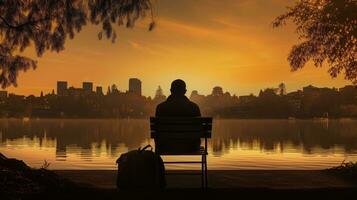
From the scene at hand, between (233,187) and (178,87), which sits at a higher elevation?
(178,87)

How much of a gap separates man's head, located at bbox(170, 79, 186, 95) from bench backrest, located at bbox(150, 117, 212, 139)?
2.97 feet

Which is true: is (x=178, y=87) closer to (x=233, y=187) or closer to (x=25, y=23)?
(x=233, y=187)

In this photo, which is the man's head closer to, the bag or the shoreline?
the bag

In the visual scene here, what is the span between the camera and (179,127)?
33.3 feet

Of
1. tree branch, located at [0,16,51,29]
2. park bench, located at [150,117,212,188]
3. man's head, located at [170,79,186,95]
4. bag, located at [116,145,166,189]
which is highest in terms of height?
tree branch, located at [0,16,51,29]

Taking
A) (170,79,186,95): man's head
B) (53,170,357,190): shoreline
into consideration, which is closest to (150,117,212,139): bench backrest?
(170,79,186,95): man's head

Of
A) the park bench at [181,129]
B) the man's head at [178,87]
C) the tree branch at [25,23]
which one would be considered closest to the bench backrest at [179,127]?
the park bench at [181,129]

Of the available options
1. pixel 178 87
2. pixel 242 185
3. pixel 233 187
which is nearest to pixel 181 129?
pixel 178 87

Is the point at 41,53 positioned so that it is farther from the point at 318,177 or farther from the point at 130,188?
the point at 318,177

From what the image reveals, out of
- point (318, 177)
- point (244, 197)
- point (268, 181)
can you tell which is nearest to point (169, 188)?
point (244, 197)

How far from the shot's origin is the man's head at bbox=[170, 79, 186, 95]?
1086 cm

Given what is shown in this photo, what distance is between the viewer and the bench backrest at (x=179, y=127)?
10086 mm

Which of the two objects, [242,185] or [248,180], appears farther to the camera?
[248,180]

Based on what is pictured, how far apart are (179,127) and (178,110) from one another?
0.61 meters
